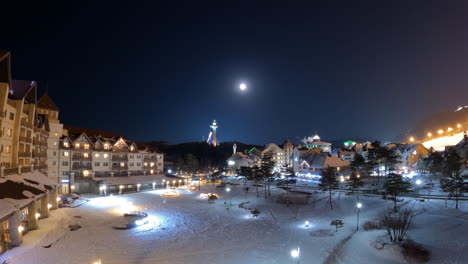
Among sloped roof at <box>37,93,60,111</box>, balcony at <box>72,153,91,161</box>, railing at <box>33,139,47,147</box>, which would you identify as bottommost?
balcony at <box>72,153,91,161</box>

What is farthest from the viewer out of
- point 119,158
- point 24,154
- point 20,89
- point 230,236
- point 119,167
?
point 119,158

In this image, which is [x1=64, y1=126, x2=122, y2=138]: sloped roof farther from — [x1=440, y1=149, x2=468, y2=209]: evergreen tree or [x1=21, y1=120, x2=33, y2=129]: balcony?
[x1=440, y1=149, x2=468, y2=209]: evergreen tree

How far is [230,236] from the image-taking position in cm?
2777

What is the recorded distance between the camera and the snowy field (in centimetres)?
2108

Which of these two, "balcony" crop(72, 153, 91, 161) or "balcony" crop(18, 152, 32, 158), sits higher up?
"balcony" crop(18, 152, 32, 158)

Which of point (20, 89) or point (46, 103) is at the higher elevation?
point (46, 103)

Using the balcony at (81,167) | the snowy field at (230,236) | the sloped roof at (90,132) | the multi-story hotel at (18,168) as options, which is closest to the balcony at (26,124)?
the multi-story hotel at (18,168)

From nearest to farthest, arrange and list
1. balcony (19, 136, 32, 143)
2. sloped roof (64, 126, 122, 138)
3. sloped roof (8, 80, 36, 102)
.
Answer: sloped roof (8, 80, 36, 102), balcony (19, 136, 32, 143), sloped roof (64, 126, 122, 138)

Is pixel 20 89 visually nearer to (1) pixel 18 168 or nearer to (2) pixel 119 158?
(1) pixel 18 168

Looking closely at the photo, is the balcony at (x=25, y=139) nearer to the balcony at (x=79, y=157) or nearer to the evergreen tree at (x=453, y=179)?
the balcony at (x=79, y=157)

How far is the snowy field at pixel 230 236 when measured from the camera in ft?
69.2

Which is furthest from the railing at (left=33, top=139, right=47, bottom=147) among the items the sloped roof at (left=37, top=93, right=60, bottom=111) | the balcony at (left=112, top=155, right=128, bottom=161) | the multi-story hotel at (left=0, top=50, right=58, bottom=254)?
the balcony at (left=112, top=155, right=128, bottom=161)

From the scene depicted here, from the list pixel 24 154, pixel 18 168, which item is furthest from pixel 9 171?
pixel 24 154

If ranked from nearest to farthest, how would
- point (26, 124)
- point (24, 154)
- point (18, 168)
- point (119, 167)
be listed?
1. point (18, 168)
2. point (24, 154)
3. point (26, 124)
4. point (119, 167)
